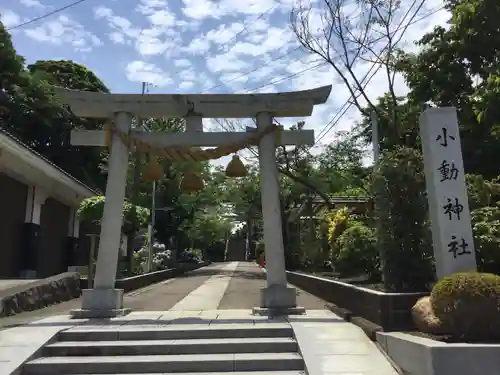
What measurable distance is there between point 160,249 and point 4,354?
77.3 ft

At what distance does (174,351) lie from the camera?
667 centimetres

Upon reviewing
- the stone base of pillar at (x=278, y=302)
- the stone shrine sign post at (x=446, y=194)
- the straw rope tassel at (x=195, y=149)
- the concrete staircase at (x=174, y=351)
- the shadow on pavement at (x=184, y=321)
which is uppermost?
the straw rope tassel at (x=195, y=149)

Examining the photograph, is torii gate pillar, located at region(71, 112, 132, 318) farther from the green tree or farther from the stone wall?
the green tree

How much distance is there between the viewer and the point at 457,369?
4918 millimetres

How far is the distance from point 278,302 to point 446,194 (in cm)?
383

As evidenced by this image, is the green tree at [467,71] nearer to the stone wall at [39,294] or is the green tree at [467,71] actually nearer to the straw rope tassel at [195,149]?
the straw rope tassel at [195,149]

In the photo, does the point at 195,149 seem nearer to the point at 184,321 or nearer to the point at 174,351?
the point at 184,321

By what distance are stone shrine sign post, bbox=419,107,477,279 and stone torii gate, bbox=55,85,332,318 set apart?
291cm

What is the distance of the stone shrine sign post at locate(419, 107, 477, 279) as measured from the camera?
654 centimetres

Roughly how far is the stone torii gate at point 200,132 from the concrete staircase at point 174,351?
1.95 meters

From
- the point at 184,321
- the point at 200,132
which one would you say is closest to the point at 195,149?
the point at 200,132

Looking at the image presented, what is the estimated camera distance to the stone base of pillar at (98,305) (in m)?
8.54

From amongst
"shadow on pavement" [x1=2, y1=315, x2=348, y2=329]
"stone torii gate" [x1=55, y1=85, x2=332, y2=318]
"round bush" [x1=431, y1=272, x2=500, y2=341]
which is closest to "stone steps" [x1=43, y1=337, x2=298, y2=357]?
"shadow on pavement" [x1=2, y1=315, x2=348, y2=329]

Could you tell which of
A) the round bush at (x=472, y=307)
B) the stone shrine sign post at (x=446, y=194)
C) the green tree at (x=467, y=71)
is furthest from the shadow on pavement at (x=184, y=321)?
the green tree at (x=467, y=71)
